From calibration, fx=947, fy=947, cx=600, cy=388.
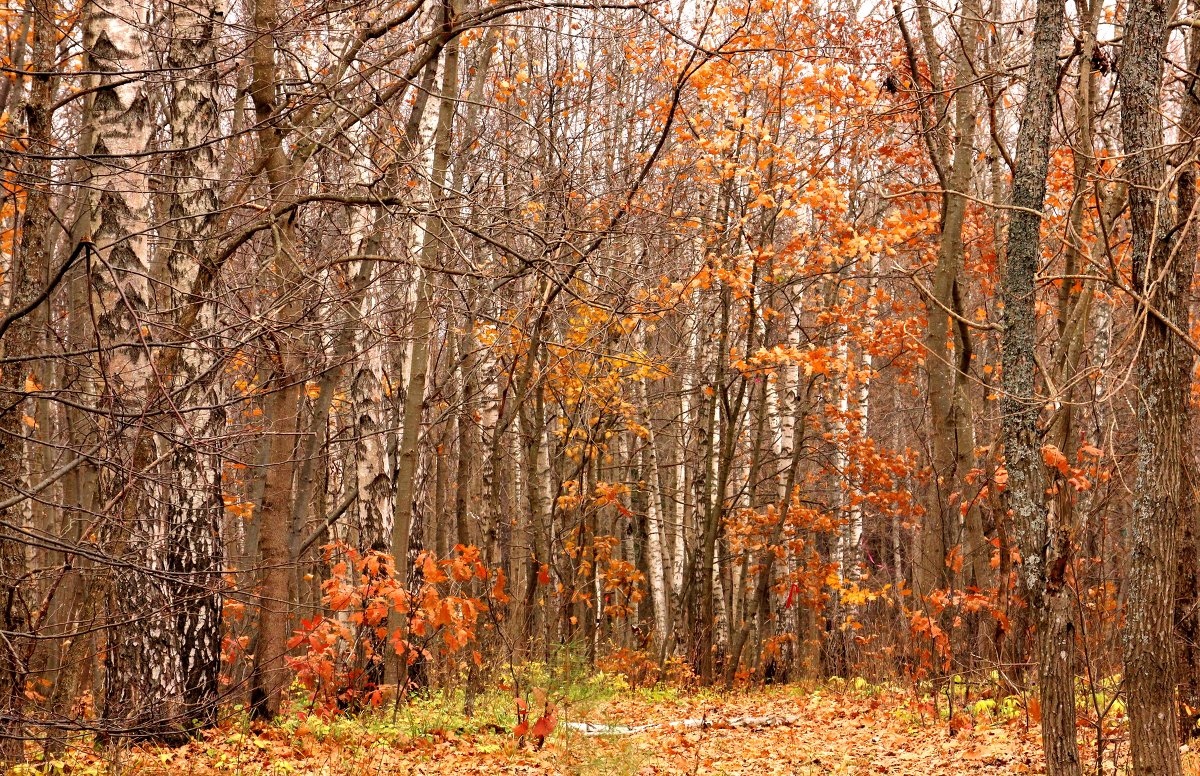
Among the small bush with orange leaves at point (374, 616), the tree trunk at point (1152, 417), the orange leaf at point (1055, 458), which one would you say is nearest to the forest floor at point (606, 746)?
the small bush with orange leaves at point (374, 616)

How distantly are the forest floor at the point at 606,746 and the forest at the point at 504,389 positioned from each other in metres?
0.05

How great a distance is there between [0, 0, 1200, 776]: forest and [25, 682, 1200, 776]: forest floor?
0.05 m

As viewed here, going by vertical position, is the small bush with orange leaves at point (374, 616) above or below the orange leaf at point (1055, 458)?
below

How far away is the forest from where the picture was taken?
489 cm

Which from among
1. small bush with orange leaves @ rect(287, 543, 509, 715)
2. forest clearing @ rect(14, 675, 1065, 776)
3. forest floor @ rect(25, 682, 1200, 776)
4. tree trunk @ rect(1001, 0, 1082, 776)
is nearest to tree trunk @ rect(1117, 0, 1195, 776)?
tree trunk @ rect(1001, 0, 1082, 776)

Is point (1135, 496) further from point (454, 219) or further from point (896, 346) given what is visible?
point (896, 346)

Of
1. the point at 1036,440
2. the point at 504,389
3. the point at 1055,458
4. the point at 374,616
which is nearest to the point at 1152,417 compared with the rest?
the point at 1036,440

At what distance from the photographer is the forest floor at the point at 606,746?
239 inches

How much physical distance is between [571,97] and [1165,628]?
1134 cm

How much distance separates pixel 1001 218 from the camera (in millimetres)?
11680

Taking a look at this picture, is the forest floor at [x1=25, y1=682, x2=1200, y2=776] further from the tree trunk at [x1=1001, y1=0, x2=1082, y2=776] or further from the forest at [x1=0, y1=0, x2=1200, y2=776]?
the tree trunk at [x1=1001, y1=0, x2=1082, y2=776]

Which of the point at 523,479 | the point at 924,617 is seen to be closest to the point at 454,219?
the point at 924,617

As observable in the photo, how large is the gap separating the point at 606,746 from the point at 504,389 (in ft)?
10.8

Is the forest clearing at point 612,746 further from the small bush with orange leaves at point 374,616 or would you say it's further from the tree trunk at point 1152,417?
the tree trunk at point 1152,417
